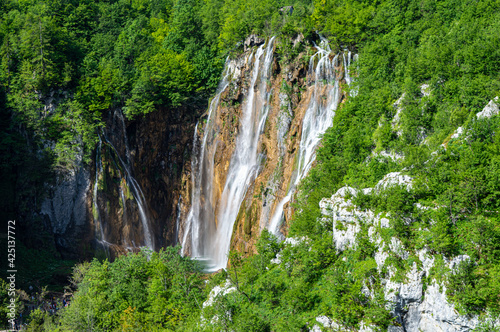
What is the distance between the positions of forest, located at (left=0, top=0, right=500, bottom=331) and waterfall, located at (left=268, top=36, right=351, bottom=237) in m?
2.14

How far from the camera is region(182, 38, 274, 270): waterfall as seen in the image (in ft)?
134

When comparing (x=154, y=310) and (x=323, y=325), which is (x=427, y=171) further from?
(x=154, y=310)

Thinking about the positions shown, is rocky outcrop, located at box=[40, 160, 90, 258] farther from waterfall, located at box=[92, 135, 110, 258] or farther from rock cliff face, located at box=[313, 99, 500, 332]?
rock cliff face, located at box=[313, 99, 500, 332]

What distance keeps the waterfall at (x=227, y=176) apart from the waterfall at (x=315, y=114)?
543 cm

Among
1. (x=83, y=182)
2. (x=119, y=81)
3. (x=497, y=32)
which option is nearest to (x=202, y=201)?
(x=83, y=182)

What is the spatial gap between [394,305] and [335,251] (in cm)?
479

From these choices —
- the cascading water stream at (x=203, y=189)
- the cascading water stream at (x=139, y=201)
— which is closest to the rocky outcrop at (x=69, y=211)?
the cascading water stream at (x=139, y=201)

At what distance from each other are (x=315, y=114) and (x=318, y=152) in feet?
17.0

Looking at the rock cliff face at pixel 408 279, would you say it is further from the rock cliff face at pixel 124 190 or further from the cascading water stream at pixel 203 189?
the rock cliff face at pixel 124 190

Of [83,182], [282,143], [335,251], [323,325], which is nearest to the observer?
[323,325]

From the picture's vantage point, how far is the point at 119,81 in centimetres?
4728

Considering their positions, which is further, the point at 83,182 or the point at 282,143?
the point at 83,182

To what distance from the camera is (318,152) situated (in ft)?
102

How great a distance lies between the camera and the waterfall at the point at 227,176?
134 feet
